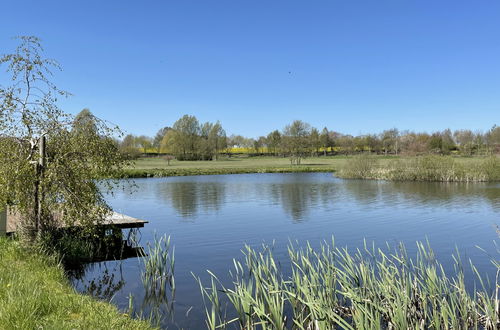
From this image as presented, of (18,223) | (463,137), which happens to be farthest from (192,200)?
(463,137)

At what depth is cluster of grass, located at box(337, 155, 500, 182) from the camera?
1620 inches

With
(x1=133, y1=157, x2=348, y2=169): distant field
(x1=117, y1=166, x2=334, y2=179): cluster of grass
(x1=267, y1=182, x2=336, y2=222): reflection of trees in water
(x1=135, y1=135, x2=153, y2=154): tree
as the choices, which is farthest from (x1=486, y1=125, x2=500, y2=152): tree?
(x1=135, y1=135, x2=153, y2=154): tree

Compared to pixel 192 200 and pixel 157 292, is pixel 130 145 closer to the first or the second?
pixel 192 200

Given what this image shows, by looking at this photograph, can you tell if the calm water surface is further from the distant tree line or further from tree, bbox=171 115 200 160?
tree, bbox=171 115 200 160

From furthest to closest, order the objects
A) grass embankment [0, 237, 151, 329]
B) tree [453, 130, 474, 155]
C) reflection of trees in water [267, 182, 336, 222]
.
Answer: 1. tree [453, 130, 474, 155]
2. reflection of trees in water [267, 182, 336, 222]
3. grass embankment [0, 237, 151, 329]

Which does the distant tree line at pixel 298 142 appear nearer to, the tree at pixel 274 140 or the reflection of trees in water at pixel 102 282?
the tree at pixel 274 140

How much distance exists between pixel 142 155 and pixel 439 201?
8664 centimetres

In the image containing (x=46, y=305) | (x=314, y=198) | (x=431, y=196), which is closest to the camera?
(x=46, y=305)

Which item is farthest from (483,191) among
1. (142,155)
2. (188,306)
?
(142,155)

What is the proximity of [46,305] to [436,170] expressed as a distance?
138ft

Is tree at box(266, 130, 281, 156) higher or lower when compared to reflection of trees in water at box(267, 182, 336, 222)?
higher

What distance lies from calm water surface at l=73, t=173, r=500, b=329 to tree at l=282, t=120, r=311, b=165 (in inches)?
1985

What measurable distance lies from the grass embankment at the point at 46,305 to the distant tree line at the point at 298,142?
7383 centimetres

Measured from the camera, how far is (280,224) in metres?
18.6
